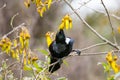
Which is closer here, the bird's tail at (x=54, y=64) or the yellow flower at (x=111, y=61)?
the yellow flower at (x=111, y=61)

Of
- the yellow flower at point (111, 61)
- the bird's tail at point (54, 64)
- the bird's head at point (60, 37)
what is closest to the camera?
the yellow flower at point (111, 61)

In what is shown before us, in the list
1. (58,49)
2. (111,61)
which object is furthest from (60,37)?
(111,61)

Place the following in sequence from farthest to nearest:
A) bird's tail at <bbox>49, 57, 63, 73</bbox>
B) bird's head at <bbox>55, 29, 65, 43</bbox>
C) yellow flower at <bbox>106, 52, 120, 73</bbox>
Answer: bird's tail at <bbox>49, 57, 63, 73</bbox> → bird's head at <bbox>55, 29, 65, 43</bbox> → yellow flower at <bbox>106, 52, 120, 73</bbox>

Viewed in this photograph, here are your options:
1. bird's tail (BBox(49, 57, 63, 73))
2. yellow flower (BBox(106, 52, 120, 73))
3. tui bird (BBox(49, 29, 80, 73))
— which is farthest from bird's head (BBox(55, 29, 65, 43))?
yellow flower (BBox(106, 52, 120, 73))

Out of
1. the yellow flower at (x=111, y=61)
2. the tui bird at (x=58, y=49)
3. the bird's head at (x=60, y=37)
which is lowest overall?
the yellow flower at (x=111, y=61)

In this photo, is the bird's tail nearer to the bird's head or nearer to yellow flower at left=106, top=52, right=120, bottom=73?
Result: the bird's head

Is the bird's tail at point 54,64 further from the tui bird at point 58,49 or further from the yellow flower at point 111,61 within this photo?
the yellow flower at point 111,61

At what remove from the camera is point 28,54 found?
10.0ft

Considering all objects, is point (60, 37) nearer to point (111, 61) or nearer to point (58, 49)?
point (58, 49)

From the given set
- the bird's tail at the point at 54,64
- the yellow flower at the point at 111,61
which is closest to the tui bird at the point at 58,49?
the bird's tail at the point at 54,64

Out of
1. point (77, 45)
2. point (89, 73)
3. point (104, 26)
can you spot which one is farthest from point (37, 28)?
point (104, 26)

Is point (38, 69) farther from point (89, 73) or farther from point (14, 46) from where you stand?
point (89, 73)

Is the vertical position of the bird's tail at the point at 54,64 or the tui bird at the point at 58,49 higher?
the tui bird at the point at 58,49

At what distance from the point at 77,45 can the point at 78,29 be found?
0.97 metres
